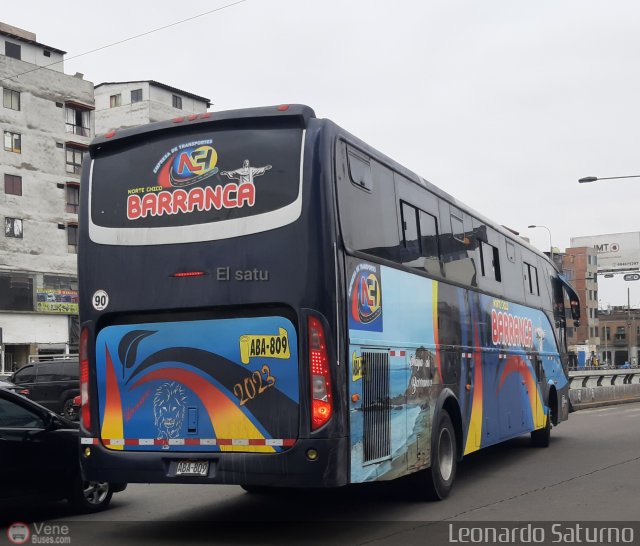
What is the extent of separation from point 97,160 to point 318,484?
387 centimetres

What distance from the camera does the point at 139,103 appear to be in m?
68.2

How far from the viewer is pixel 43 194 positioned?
56719 mm

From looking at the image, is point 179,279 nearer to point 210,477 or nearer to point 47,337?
point 210,477

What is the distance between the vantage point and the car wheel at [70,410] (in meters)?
25.8

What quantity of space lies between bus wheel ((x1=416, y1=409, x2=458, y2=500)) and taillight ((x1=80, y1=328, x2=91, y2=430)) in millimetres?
3607

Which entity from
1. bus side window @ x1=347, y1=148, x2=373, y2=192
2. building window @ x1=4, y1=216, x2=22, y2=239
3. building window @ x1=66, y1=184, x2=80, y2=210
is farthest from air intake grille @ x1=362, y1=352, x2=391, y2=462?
building window @ x1=66, y1=184, x2=80, y2=210

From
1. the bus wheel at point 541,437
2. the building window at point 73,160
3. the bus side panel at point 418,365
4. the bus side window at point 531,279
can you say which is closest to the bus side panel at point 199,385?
the bus side panel at point 418,365

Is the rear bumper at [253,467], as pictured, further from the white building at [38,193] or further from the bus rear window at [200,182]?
the white building at [38,193]

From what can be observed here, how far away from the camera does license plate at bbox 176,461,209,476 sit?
827cm

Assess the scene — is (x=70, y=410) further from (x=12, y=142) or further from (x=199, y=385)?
(x=12, y=142)

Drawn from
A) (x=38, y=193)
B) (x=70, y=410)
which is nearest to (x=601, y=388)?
(x=70, y=410)

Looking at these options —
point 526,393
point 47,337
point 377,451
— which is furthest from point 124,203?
point 47,337

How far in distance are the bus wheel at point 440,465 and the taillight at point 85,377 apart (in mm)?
3607

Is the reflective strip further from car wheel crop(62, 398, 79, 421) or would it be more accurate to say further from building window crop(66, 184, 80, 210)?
building window crop(66, 184, 80, 210)
